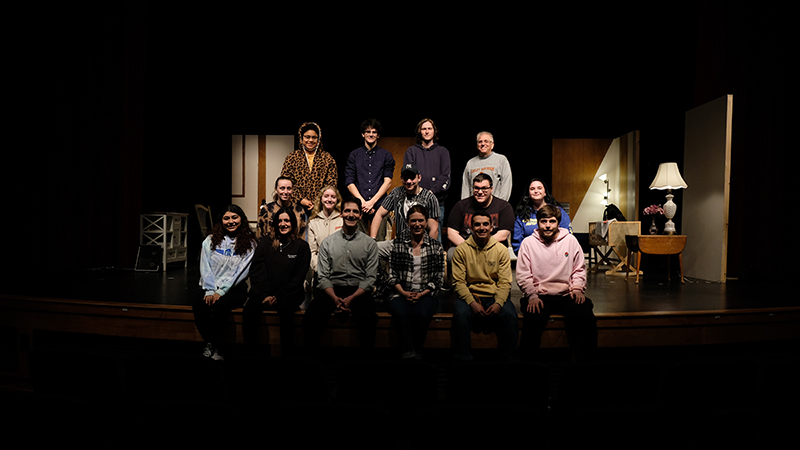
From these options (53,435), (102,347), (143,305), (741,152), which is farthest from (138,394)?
(741,152)

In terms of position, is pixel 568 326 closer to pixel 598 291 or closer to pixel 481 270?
pixel 481 270

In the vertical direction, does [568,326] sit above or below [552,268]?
below

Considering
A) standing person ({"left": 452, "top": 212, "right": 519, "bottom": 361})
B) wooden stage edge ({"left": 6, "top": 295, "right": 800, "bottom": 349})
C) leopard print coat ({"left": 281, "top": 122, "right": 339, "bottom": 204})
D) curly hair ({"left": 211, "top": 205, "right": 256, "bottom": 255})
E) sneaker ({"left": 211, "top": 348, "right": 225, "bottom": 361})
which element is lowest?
sneaker ({"left": 211, "top": 348, "right": 225, "bottom": 361})

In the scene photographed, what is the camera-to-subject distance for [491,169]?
4.32 m

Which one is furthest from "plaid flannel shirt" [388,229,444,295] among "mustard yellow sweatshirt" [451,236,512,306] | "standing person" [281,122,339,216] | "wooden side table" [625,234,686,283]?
"wooden side table" [625,234,686,283]

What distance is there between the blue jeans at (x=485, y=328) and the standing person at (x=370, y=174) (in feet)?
5.50

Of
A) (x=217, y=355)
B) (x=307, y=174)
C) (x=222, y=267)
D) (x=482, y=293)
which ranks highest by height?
(x=307, y=174)

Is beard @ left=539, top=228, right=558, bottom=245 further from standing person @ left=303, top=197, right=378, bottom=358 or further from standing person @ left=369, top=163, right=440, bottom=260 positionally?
standing person @ left=303, top=197, right=378, bottom=358

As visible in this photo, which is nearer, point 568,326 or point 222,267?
point 568,326

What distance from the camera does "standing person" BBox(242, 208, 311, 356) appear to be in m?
2.89

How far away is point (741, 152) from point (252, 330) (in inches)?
219

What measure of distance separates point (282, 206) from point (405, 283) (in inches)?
54.4

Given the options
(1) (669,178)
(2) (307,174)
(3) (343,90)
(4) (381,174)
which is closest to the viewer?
(2) (307,174)

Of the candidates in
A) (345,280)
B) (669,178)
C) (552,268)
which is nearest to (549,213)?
(552,268)
